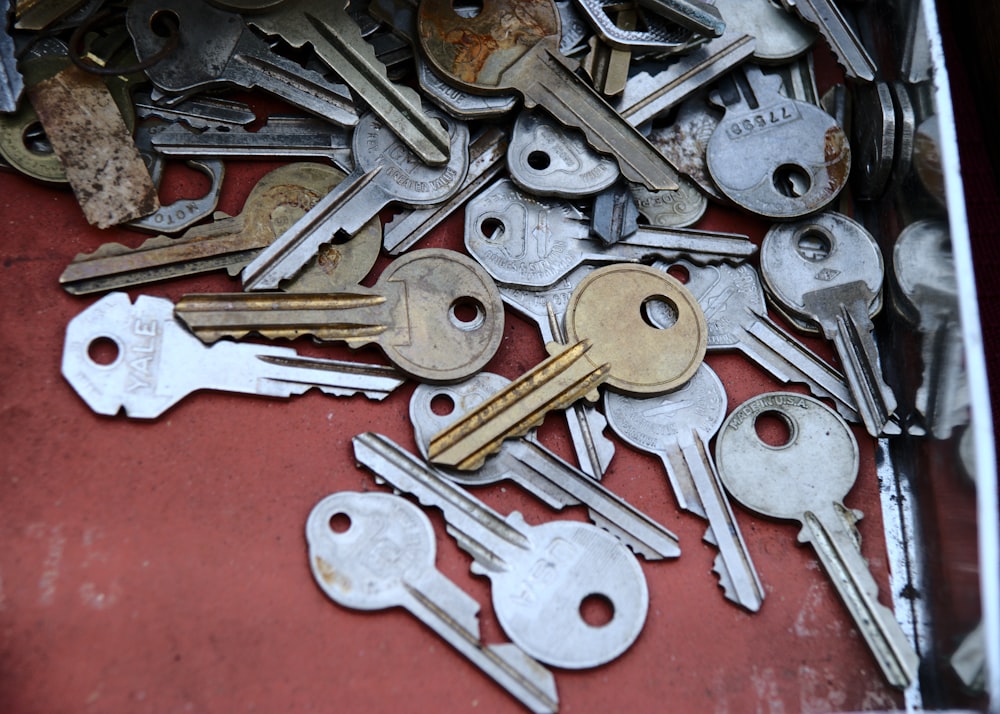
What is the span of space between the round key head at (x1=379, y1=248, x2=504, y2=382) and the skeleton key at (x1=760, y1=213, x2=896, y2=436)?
1.97 feet

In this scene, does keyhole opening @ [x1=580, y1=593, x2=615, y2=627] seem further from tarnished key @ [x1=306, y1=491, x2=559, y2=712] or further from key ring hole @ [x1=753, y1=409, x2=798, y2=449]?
key ring hole @ [x1=753, y1=409, x2=798, y2=449]

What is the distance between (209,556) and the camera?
1.56 metres

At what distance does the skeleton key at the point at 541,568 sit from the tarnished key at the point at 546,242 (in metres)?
0.45

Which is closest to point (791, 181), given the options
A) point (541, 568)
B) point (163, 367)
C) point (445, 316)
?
point (445, 316)

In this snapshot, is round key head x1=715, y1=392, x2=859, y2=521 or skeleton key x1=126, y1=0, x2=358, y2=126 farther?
skeleton key x1=126, y1=0, x2=358, y2=126

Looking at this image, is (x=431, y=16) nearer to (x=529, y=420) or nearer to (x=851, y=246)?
(x=529, y=420)

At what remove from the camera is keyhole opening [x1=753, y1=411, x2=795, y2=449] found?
71.4 inches

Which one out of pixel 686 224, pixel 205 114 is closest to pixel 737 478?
pixel 686 224

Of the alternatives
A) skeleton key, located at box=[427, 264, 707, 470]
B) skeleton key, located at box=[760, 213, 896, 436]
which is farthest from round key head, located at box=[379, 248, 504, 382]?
skeleton key, located at box=[760, 213, 896, 436]

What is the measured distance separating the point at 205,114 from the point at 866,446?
1.50m

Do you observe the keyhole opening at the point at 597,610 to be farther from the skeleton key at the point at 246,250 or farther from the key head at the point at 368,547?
the skeleton key at the point at 246,250

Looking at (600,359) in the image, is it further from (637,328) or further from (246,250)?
(246,250)

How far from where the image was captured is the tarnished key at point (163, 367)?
5.38 feet

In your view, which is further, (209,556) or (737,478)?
(737,478)
